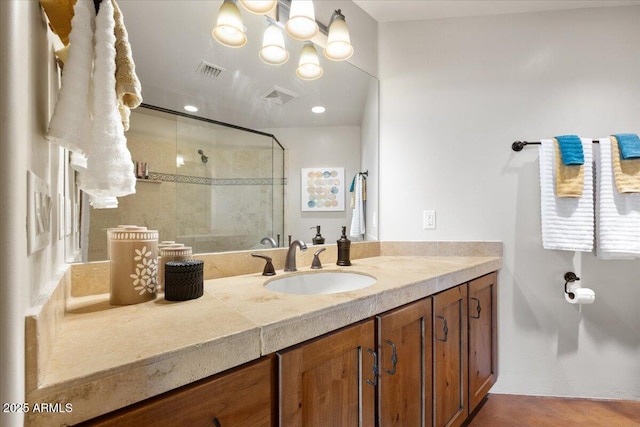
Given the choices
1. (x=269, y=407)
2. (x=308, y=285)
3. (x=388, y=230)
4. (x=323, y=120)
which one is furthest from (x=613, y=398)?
(x=323, y=120)

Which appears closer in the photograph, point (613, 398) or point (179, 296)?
point (179, 296)

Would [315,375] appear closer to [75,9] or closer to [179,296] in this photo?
[179,296]

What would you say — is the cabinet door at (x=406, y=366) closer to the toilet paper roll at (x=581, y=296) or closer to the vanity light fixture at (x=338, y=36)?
the toilet paper roll at (x=581, y=296)

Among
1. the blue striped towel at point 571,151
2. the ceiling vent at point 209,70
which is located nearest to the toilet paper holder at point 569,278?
the blue striped towel at point 571,151

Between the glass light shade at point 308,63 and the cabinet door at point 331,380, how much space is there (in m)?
1.27

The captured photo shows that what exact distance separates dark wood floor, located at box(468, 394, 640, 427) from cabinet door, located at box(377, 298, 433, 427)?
70 centimetres

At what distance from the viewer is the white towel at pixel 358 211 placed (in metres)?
1.73

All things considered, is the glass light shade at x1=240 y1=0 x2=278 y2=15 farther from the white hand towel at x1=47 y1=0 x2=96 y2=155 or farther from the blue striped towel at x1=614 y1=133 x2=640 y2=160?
the blue striped towel at x1=614 y1=133 x2=640 y2=160

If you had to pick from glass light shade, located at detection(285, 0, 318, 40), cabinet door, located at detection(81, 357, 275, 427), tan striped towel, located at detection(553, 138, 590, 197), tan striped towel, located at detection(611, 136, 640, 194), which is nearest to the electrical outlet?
tan striped towel, located at detection(553, 138, 590, 197)

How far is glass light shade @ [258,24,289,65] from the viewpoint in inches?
52.8

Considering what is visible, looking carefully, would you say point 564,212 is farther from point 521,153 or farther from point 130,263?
point 130,263

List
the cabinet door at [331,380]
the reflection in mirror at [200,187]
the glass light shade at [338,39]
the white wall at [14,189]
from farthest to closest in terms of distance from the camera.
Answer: the glass light shade at [338,39] < the reflection in mirror at [200,187] < the cabinet door at [331,380] < the white wall at [14,189]

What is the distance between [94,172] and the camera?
1.80 feet

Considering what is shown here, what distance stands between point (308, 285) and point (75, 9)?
1.12 m
